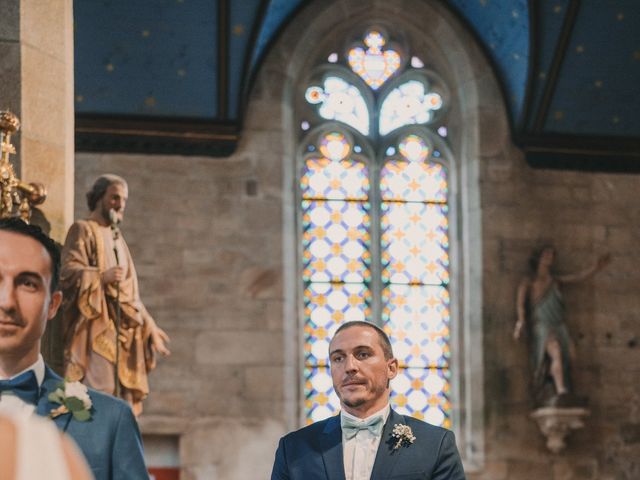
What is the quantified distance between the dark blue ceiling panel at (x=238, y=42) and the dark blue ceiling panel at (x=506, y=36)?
2.23 meters

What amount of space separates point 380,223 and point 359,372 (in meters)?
8.73

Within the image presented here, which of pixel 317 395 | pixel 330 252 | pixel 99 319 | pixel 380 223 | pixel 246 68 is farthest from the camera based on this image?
pixel 380 223

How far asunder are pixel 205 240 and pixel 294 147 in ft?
4.53

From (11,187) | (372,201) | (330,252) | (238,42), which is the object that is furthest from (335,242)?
(11,187)

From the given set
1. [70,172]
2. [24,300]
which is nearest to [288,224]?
[70,172]

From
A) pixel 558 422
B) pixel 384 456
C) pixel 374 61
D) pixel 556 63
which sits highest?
pixel 374 61

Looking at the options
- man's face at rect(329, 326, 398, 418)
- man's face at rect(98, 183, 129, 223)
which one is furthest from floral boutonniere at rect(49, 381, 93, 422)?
man's face at rect(98, 183, 129, 223)

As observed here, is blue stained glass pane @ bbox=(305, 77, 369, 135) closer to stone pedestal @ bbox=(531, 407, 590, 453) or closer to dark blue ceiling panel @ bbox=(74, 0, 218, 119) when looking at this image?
dark blue ceiling panel @ bbox=(74, 0, 218, 119)

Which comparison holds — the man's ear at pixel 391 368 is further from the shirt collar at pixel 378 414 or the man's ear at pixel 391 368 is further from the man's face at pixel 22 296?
the man's face at pixel 22 296

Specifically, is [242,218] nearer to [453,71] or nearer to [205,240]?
[205,240]

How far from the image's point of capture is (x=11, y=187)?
176 inches

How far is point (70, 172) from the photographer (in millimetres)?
5203

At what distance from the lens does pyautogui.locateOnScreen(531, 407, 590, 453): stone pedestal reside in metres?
11.7

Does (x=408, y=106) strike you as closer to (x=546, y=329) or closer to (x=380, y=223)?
(x=380, y=223)
